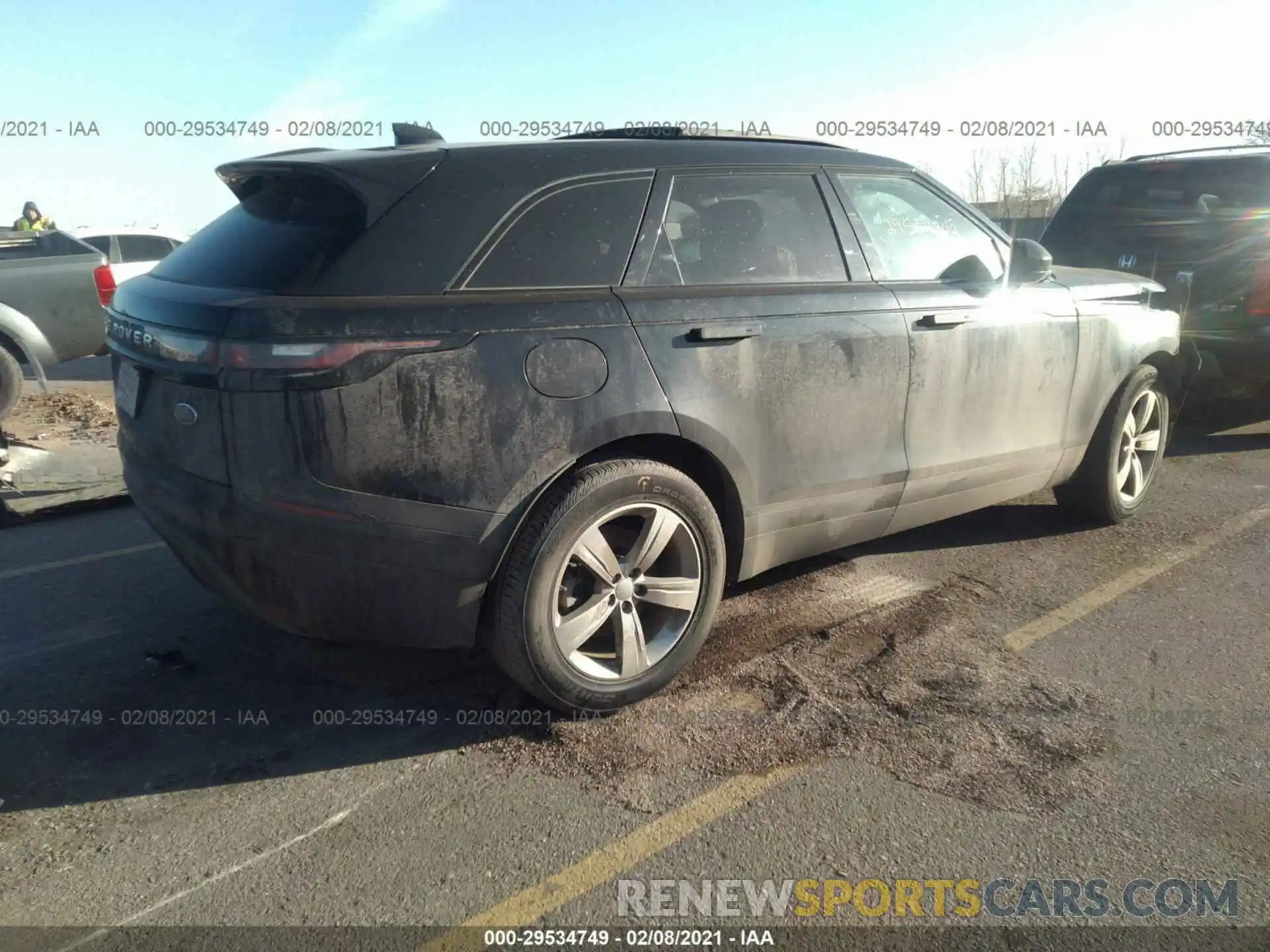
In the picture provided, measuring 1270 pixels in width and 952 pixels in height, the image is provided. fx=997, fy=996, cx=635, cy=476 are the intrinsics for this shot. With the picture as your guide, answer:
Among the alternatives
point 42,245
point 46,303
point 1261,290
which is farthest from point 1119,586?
point 42,245

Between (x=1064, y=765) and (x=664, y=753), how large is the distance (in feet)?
3.88

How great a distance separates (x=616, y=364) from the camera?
3.04 meters

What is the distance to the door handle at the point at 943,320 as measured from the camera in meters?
3.84

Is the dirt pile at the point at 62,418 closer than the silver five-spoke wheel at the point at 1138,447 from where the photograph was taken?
No

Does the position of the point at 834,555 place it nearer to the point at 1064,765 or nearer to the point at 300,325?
the point at 1064,765

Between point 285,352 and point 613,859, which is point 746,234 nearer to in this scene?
point 285,352

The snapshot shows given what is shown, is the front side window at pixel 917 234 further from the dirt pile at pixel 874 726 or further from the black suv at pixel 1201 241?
the black suv at pixel 1201 241

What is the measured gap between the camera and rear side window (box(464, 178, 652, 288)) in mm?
2990

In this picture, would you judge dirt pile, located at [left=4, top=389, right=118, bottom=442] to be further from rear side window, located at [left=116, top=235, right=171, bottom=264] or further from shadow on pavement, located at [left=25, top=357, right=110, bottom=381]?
rear side window, located at [left=116, top=235, right=171, bottom=264]

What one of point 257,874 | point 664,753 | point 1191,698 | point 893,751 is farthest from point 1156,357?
point 257,874

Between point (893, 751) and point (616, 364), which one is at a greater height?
point (616, 364)

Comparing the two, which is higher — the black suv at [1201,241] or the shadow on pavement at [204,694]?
the black suv at [1201,241]

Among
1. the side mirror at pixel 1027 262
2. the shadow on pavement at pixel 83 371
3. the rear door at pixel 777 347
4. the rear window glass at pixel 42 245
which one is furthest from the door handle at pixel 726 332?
the shadow on pavement at pixel 83 371

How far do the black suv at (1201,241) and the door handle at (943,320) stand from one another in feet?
11.7
